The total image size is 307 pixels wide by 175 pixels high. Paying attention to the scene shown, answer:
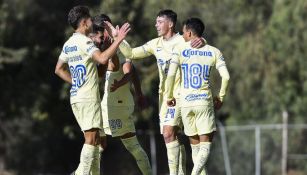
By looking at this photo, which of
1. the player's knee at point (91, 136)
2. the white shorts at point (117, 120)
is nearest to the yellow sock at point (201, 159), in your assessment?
the white shorts at point (117, 120)

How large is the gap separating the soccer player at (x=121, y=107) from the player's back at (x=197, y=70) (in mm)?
918

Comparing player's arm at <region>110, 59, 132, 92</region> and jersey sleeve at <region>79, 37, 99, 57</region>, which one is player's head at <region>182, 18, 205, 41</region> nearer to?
player's arm at <region>110, 59, 132, 92</region>

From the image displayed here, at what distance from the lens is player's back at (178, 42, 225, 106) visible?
15242 millimetres

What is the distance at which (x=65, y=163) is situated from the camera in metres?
42.2

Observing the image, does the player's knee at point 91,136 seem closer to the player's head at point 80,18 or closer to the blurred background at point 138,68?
the player's head at point 80,18

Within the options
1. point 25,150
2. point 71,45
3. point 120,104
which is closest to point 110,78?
point 120,104

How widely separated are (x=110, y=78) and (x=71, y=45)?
166 centimetres

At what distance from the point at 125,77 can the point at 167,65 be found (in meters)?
0.92

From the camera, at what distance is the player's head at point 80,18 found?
46.8 feet

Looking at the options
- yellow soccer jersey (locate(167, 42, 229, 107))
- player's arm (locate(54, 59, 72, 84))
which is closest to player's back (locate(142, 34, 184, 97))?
yellow soccer jersey (locate(167, 42, 229, 107))

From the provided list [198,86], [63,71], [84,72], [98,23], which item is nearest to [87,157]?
[84,72]

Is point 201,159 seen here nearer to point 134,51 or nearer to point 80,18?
point 134,51

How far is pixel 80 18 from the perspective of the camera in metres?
14.3

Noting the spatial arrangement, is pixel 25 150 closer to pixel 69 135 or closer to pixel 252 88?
pixel 69 135
